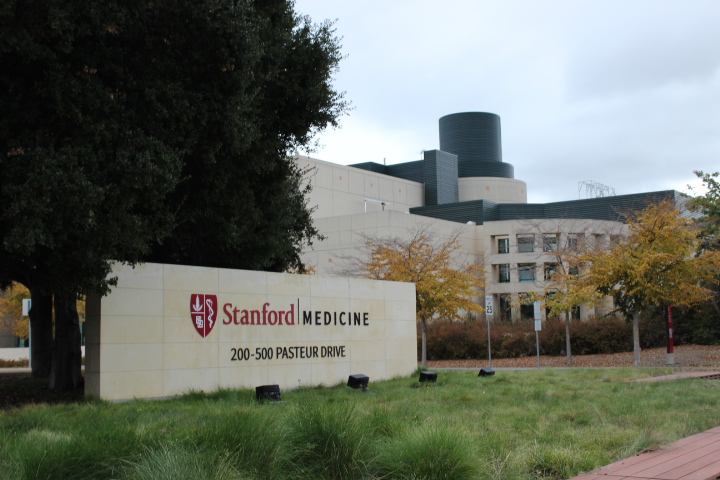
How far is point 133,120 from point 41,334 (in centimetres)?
1431

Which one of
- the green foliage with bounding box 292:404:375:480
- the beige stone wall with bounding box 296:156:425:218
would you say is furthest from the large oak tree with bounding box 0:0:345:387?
the beige stone wall with bounding box 296:156:425:218

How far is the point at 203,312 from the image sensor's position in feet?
53.3

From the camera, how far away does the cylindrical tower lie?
84.9 m

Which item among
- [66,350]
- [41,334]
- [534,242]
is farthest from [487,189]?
[66,350]

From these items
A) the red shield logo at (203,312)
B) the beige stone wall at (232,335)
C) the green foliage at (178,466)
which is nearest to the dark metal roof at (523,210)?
the beige stone wall at (232,335)

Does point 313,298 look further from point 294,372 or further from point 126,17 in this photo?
point 126,17

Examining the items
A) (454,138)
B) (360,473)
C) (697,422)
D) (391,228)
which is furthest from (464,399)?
(454,138)

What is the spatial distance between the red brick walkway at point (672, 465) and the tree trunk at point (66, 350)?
46.6 ft

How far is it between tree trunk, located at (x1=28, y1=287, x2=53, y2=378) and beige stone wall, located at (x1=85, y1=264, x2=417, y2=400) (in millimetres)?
9870

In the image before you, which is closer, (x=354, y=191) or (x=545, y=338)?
(x=545, y=338)

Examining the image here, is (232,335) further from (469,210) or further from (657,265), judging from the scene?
(469,210)

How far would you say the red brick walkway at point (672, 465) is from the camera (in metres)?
6.30

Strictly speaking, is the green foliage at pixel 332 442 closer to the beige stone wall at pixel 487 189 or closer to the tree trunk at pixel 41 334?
the tree trunk at pixel 41 334

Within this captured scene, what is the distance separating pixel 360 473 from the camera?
21.3 feet
